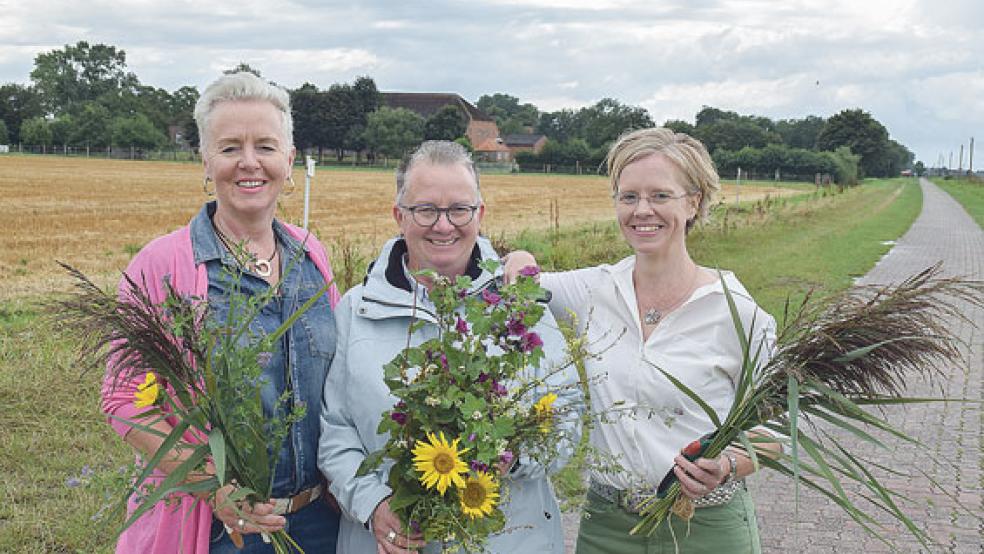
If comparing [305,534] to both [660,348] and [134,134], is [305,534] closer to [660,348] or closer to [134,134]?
[660,348]

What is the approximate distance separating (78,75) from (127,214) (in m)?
105

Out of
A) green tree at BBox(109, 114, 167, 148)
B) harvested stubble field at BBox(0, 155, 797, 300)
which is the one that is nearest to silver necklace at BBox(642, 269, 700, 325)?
harvested stubble field at BBox(0, 155, 797, 300)

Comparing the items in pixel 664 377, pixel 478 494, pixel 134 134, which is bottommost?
pixel 478 494

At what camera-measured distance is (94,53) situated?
12338cm

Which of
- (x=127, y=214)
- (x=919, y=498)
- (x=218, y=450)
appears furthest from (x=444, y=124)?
(x=218, y=450)

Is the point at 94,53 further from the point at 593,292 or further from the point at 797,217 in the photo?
the point at 593,292

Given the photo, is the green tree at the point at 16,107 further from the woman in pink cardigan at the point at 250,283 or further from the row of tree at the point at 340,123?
the woman in pink cardigan at the point at 250,283

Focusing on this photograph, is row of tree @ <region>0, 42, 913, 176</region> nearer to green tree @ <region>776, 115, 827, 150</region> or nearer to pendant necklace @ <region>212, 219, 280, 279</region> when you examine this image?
green tree @ <region>776, 115, 827, 150</region>

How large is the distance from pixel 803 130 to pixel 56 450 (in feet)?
485

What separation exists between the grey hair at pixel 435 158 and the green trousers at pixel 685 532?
102cm

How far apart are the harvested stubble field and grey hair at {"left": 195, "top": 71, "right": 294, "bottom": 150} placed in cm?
499

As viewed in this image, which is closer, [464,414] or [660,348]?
[464,414]

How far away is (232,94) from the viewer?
267 centimetres

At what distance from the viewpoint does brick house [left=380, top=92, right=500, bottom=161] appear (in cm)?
10791
